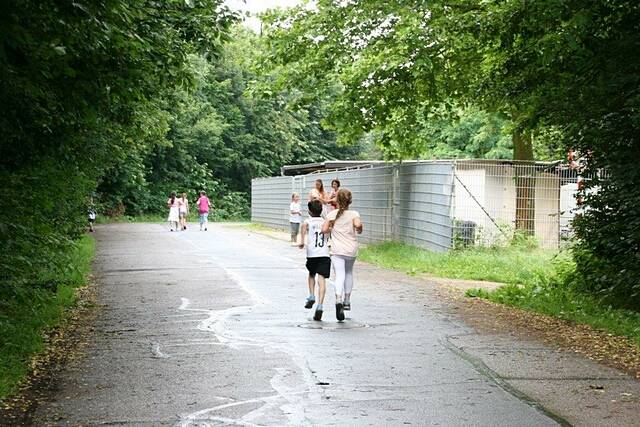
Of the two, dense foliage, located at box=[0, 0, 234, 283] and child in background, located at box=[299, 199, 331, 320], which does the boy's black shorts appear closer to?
child in background, located at box=[299, 199, 331, 320]

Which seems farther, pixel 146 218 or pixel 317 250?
pixel 146 218

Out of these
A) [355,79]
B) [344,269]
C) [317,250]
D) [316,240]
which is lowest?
[344,269]

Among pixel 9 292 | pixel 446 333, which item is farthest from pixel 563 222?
pixel 9 292

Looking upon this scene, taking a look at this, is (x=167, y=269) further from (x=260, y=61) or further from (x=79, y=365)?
(x=79, y=365)

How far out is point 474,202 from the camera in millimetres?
22375

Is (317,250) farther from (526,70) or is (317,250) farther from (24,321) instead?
(526,70)

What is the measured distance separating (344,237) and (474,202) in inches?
420

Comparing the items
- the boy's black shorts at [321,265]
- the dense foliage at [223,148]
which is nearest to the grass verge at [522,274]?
the boy's black shorts at [321,265]

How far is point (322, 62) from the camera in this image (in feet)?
66.3

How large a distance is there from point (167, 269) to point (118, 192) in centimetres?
3851

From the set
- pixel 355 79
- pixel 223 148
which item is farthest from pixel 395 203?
pixel 223 148

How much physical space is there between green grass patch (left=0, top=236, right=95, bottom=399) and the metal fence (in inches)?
420

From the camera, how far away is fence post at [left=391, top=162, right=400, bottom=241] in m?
26.3

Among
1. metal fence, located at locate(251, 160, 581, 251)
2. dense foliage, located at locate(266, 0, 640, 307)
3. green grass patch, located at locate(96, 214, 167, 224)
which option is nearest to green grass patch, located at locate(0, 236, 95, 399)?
dense foliage, located at locate(266, 0, 640, 307)
